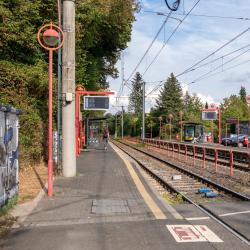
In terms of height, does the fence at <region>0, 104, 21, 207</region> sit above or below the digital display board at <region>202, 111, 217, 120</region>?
below

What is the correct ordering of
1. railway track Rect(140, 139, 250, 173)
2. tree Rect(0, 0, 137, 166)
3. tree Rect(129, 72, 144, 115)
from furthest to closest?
tree Rect(129, 72, 144, 115), railway track Rect(140, 139, 250, 173), tree Rect(0, 0, 137, 166)

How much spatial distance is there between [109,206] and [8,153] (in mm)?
2280

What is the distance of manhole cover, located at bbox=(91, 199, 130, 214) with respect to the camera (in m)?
9.80

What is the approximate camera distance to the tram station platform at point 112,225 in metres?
7.08

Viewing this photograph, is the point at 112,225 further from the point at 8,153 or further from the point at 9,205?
the point at 8,153

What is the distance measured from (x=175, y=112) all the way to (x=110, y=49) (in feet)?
202

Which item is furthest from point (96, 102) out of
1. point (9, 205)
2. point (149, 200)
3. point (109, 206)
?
point (9, 205)

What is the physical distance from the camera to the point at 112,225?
27.5 feet

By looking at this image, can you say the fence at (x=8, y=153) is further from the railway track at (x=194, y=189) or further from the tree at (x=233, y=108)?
the tree at (x=233, y=108)

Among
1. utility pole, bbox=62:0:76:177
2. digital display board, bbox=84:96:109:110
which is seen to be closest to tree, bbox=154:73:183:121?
digital display board, bbox=84:96:109:110

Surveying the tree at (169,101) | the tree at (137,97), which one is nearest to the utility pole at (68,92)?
the tree at (169,101)

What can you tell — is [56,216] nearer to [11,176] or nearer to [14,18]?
[11,176]

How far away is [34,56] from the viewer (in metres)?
22.4

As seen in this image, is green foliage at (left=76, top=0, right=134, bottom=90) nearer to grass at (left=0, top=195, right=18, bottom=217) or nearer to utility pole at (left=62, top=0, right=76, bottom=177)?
utility pole at (left=62, top=0, right=76, bottom=177)
